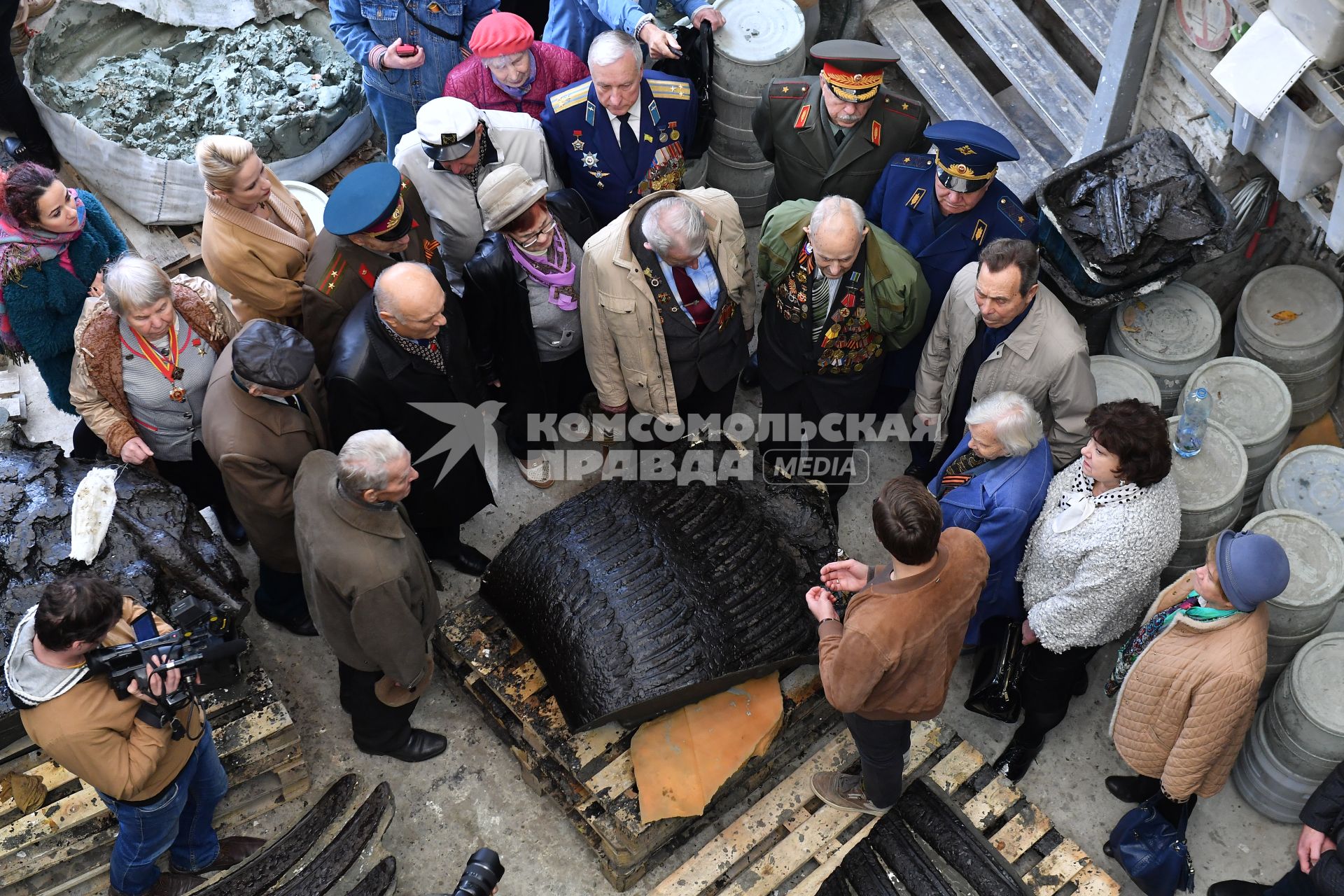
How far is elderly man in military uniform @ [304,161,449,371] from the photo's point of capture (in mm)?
4141

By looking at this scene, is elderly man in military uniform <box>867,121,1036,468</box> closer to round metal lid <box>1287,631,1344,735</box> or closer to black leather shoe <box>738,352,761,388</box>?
black leather shoe <box>738,352,761,388</box>

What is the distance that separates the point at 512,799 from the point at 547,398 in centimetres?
168

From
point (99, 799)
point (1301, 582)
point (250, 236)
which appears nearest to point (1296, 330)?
point (1301, 582)

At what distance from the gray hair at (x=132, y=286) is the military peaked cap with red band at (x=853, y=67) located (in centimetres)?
264

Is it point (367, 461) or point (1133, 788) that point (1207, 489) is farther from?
point (367, 461)

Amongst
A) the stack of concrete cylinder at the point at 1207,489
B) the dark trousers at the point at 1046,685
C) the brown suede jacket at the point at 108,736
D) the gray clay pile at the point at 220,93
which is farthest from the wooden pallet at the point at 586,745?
the gray clay pile at the point at 220,93

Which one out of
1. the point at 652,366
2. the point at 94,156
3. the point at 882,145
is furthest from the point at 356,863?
the point at 94,156

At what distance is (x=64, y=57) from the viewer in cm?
626

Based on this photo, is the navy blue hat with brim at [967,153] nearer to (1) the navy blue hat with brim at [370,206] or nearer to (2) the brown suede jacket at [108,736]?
(1) the navy blue hat with brim at [370,206]

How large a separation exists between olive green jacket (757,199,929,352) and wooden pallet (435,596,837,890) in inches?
54.0

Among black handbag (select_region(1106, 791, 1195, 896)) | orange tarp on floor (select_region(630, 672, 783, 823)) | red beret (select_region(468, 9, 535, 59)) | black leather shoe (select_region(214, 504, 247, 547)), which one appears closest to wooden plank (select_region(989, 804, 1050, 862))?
black handbag (select_region(1106, 791, 1195, 896))

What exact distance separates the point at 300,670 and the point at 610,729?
1.41 metres

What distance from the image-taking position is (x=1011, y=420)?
3.73 m

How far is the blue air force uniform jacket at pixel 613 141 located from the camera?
4.70 meters
